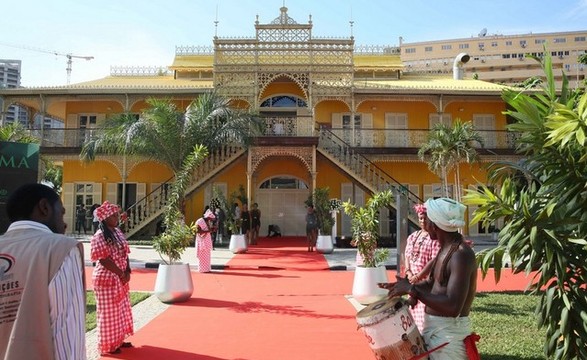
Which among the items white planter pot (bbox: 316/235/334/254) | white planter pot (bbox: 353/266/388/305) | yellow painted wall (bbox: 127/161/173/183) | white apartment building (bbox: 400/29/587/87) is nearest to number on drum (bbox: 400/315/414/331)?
white planter pot (bbox: 353/266/388/305)

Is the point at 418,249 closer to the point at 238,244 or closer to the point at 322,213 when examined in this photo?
the point at 238,244

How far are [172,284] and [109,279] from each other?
2.64 m

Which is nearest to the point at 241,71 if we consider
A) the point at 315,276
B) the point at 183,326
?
the point at 315,276

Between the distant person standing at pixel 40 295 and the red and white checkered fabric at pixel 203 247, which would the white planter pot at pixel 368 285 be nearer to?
the red and white checkered fabric at pixel 203 247

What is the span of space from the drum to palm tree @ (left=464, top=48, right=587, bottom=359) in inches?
46.9

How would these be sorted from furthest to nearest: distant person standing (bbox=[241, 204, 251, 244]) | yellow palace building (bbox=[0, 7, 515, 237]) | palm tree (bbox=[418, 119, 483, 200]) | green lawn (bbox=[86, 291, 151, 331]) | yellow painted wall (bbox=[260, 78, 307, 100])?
yellow painted wall (bbox=[260, 78, 307, 100]) < yellow palace building (bbox=[0, 7, 515, 237]) < palm tree (bbox=[418, 119, 483, 200]) < distant person standing (bbox=[241, 204, 251, 244]) < green lawn (bbox=[86, 291, 151, 331])

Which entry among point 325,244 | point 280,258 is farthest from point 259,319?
point 325,244

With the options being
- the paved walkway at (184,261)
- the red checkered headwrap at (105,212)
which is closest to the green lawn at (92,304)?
the paved walkway at (184,261)

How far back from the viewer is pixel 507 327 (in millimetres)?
6414

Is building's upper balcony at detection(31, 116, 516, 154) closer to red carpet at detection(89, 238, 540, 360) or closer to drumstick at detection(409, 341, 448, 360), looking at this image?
red carpet at detection(89, 238, 540, 360)

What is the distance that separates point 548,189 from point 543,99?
765 mm

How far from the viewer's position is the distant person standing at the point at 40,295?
212 cm

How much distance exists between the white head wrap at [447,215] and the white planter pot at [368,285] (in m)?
5.05

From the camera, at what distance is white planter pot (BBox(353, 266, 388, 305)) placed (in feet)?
25.2
